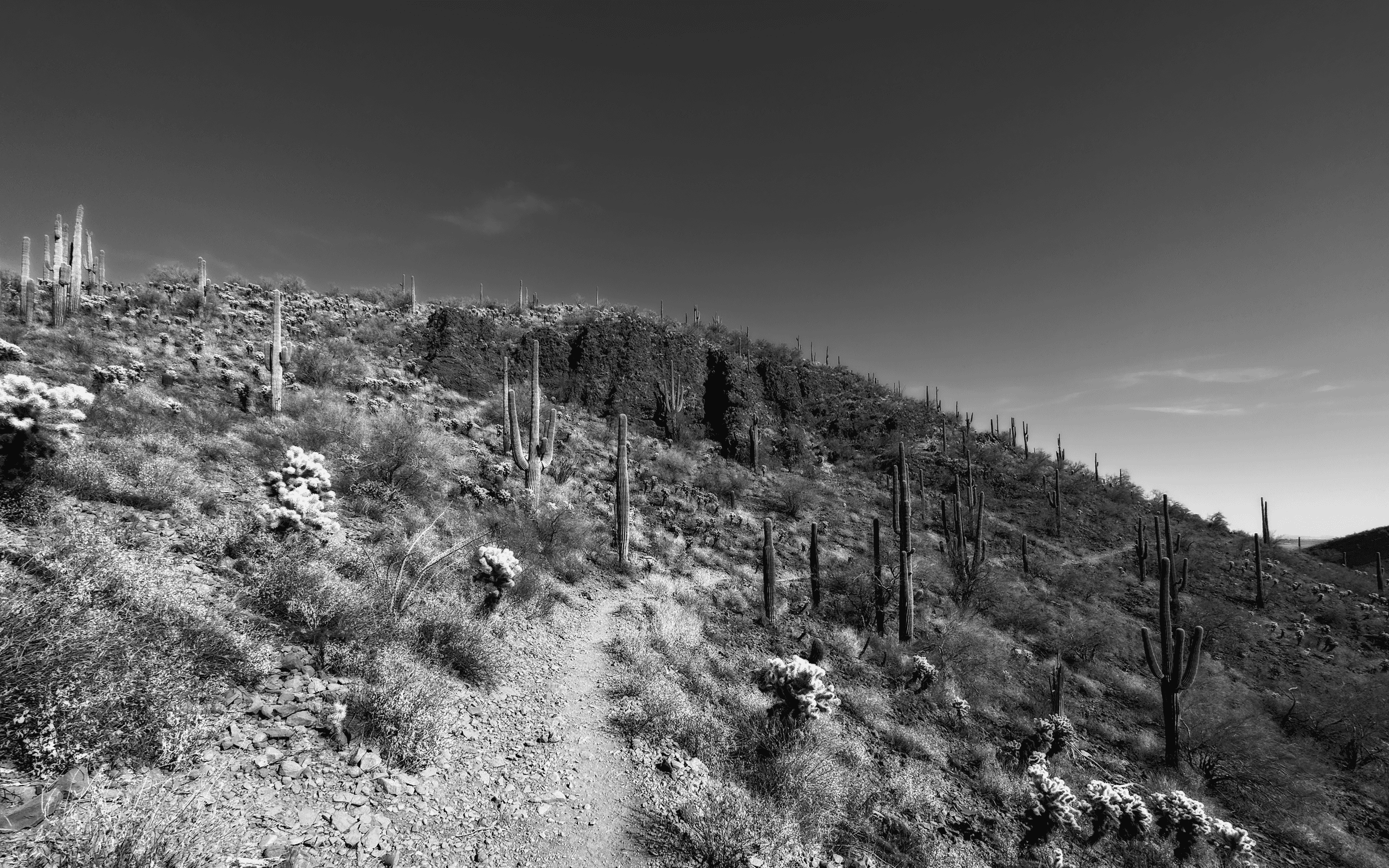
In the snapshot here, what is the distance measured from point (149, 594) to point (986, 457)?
132 ft

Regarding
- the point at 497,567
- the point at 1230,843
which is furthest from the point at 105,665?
the point at 1230,843

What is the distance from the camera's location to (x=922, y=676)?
10.4 metres

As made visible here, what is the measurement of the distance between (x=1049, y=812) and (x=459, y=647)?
8032mm

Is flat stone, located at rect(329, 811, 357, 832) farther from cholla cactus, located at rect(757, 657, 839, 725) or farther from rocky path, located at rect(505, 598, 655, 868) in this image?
cholla cactus, located at rect(757, 657, 839, 725)

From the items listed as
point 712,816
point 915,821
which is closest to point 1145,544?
point 915,821

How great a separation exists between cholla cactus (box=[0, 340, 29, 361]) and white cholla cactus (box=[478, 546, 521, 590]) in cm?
860

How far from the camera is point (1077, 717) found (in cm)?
1185

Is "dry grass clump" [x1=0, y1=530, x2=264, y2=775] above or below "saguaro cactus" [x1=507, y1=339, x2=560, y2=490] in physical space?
below

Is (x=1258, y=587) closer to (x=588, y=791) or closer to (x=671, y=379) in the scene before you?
(x=671, y=379)

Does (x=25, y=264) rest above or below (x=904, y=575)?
above

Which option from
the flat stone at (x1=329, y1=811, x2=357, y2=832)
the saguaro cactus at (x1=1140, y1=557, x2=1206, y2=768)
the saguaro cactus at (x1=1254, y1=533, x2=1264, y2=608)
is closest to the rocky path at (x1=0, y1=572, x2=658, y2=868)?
the flat stone at (x1=329, y1=811, x2=357, y2=832)

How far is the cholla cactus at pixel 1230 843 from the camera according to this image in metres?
6.80

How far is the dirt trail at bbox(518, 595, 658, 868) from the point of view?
4180 mm

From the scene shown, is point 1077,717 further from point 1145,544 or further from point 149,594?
point 1145,544
